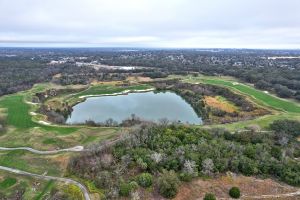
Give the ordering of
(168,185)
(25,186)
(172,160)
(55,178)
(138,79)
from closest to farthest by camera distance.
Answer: (168,185)
(25,186)
(55,178)
(172,160)
(138,79)

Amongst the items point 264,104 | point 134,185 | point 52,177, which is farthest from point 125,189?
point 264,104

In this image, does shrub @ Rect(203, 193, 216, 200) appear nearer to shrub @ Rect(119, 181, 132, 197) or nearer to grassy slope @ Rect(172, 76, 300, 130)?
shrub @ Rect(119, 181, 132, 197)

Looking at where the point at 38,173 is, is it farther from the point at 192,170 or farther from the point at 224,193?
the point at 224,193

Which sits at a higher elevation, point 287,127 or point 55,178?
point 287,127

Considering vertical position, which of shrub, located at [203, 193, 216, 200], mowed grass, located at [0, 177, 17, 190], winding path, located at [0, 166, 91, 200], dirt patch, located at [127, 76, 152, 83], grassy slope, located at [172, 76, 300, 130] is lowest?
mowed grass, located at [0, 177, 17, 190]

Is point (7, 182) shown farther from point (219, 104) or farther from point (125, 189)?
point (219, 104)

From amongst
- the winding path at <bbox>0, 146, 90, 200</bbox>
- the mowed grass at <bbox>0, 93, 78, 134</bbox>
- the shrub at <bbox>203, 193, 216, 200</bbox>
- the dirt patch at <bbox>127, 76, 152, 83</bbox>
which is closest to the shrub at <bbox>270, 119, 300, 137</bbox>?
the shrub at <bbox>203, 193, 216, 200</bbox>

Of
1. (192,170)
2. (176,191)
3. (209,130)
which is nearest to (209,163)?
(192,170)
